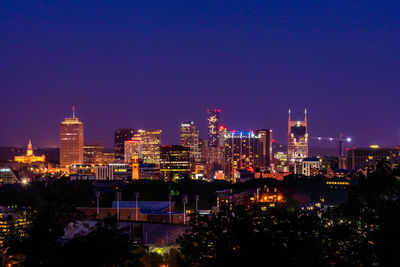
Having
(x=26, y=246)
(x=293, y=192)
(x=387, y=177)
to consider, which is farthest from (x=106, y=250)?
(x=293, y=192)

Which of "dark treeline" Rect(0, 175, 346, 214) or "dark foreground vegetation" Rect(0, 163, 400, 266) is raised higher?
"dark foreground vegetation" Rect(0, 163, 400, 266)

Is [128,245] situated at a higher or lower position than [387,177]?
lower

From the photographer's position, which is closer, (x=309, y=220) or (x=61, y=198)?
(x=309, y=220)

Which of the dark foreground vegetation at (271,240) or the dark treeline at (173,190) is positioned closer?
the dark foreground vegetation at (271,240)

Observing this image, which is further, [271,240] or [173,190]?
[173,190]

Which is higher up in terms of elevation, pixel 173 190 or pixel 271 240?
pixel 271 240

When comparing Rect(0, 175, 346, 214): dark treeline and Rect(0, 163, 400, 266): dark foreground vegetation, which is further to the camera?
Rect(0, 175, 346, 214): dark treeline

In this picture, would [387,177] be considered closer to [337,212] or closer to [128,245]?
[337,212]

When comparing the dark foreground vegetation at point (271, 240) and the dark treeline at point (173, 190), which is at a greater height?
the dark foreground vegetation at point (271, 240)
